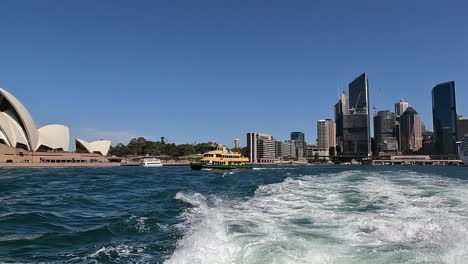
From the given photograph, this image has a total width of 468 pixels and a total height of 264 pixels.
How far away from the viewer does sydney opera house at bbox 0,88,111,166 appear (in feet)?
273

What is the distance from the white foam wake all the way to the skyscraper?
173184mm

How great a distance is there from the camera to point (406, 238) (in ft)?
23.5

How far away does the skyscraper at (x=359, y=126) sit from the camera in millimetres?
180000

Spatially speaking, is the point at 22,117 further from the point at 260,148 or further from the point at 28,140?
the point at 260,148

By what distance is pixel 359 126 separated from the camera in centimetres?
18400

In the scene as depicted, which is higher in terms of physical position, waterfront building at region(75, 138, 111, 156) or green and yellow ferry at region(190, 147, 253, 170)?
waterfront building at region(75, 138, 111, 156)

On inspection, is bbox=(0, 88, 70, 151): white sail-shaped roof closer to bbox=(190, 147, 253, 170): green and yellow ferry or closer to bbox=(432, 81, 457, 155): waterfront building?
bbox=(190, 147, 253, 170): green and yellow ferry

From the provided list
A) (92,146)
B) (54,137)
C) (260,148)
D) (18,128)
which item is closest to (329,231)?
(18,128)

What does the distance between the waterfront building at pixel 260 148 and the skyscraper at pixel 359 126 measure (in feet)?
102

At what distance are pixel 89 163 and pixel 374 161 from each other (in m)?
112

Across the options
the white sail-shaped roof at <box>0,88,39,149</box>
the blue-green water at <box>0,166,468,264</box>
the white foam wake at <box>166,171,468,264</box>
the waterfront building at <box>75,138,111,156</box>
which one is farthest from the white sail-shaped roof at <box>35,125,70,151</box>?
the white foam wake at <box>166,171,468,264</box>

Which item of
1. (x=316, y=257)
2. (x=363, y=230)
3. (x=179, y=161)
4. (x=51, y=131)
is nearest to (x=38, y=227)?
(x=316, y=257)

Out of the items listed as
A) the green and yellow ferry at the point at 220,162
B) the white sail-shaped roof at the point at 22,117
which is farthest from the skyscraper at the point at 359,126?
the white sail-shaped roof at the point at 22,117

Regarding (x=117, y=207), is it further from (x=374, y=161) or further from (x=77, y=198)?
(x=374, y=161)
